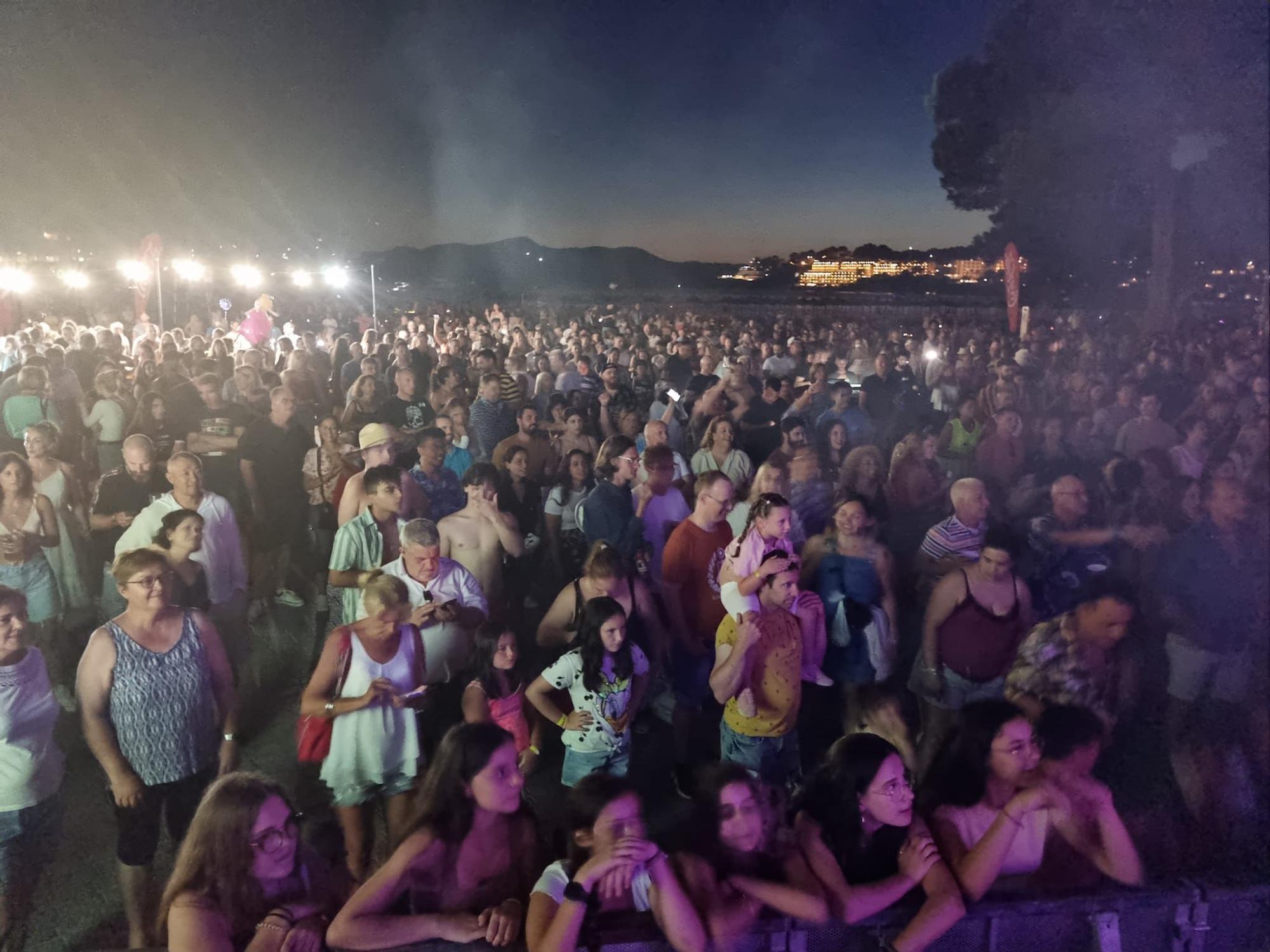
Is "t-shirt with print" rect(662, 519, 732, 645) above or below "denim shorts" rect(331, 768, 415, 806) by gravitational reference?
above

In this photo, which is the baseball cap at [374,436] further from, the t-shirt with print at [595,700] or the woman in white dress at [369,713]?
the t-shirt with print at [595,700]

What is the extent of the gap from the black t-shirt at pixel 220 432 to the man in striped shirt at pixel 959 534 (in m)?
4.14

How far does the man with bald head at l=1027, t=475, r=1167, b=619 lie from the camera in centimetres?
397

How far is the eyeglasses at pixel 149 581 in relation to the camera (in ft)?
9.51

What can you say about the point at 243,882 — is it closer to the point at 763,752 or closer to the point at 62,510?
the point at 763,752

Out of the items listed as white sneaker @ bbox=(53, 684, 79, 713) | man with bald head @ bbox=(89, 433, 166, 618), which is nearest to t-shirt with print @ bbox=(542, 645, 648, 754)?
man with bald head @ bbox=(89, 433, 166, 618)

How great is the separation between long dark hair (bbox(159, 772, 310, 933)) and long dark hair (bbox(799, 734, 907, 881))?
1.50m

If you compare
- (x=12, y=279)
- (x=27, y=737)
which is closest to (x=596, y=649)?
(x=27, y=737)

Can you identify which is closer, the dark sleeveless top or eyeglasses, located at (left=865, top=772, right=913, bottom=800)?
eyeglasses, located at (left=865, top=772, right=913, bottom=800)

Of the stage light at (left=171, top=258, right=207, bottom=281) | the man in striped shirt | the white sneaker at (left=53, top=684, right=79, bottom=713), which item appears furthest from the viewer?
the stage light at (left=171, top=258, right=207, bottom=281)

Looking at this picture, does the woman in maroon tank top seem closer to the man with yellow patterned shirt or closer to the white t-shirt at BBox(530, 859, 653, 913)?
the man with yellow patterned shirt

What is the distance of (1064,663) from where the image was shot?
10.7ft

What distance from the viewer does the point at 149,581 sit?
291 cm

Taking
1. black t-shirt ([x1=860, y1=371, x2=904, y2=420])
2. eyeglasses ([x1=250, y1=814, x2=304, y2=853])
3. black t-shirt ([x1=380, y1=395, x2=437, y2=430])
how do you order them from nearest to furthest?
eyeglasses ([x1=250, y1=814, x2=304, y2=853]) → black t-shirt ([x1=380, y1=395, x2=437, y2=430]) → black t-shirt ([x1=860, y1=371, x2=904, y2=420])
